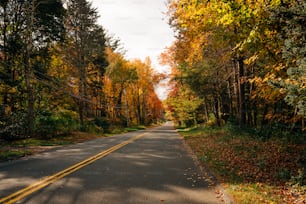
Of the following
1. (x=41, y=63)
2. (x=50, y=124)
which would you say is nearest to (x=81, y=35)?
(x=41, y=63)

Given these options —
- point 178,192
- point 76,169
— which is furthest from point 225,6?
point 76,169

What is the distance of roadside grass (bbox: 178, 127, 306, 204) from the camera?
17.1 feet

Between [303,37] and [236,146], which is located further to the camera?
[236,146]

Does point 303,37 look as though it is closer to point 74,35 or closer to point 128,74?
point 74,35

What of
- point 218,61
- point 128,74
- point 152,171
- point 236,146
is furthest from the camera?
point 128,74

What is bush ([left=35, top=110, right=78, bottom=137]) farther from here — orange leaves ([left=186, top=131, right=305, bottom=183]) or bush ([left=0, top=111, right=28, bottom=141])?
orange leaves ([left=186, top=131, right=305, bottom=183])

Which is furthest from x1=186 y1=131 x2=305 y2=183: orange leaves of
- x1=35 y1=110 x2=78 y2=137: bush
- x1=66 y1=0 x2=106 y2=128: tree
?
x1=66 y1=0 x2=106 y2=128: tree

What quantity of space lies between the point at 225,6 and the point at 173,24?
31.9ft

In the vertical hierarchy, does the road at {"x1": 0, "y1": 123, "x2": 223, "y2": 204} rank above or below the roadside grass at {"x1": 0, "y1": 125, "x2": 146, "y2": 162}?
below

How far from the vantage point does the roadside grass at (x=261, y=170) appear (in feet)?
17.1

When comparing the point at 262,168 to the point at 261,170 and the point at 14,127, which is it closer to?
the point at 261,170

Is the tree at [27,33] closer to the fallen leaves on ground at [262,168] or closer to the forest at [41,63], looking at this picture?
the forest at [41,63]

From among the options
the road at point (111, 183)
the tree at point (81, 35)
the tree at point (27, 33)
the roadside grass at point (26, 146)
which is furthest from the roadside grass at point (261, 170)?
the tree at point (81, 35)

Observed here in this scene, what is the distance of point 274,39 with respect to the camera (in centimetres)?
690
